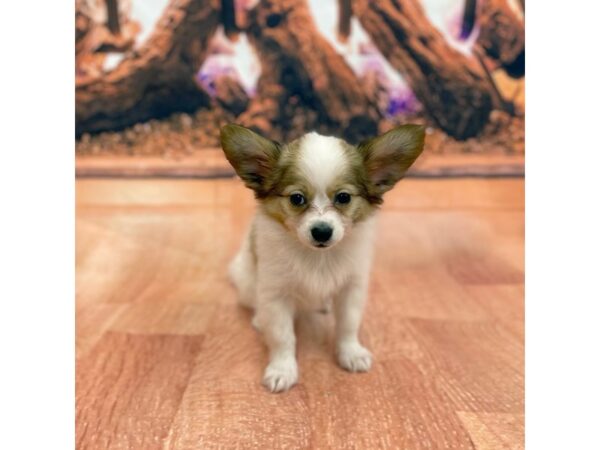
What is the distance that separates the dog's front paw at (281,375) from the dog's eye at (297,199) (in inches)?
22.9

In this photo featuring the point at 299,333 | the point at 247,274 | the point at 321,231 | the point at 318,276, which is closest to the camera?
the point at 321,231

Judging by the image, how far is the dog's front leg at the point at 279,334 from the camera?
6.35 feet

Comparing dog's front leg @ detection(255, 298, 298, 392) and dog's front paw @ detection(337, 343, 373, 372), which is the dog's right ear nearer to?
dog's front leg @ detection(255, 298, 298, 392)

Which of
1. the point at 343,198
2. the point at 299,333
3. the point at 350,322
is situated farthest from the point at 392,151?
the point at 299,333

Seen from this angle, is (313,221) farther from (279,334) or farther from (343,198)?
(279,334)

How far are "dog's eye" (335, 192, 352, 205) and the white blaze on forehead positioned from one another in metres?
0.06

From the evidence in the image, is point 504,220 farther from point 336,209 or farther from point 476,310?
point 336,209

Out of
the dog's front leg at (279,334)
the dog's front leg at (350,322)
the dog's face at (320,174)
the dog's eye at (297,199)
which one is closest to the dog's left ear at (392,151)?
the dog's face at (320,174)

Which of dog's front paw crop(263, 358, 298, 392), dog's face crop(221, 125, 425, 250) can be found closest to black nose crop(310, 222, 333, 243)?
dog's face crop(221, 125, 425, 250)

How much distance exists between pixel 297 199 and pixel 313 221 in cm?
11

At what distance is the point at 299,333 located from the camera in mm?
2336

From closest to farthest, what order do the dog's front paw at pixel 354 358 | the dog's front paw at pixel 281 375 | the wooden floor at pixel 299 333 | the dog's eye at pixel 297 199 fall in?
the wooden floor at pixel 299 333 < the dog's eye at pixel 297 199 < the dog's front paw at pixel 281 375 < the dog's front paw at pixel 354 358

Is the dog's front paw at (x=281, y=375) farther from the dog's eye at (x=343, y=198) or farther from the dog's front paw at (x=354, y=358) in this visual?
the dog's eye at (x=343, y=198)

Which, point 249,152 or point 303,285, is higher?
point 249,152
